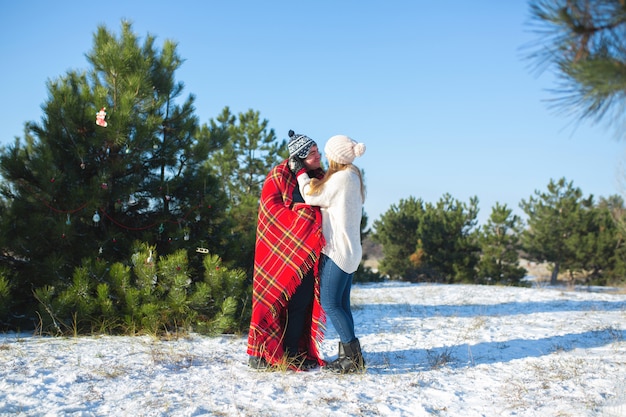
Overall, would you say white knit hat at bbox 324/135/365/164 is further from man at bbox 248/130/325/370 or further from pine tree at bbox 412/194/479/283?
pine tree at bbox 412/194/479/283

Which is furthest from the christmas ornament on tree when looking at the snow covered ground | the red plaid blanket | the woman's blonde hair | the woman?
the woman's blonde hair

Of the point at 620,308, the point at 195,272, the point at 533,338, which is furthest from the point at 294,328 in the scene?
the point at 620,308

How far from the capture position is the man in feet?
12.8

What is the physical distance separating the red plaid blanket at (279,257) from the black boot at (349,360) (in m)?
0.33

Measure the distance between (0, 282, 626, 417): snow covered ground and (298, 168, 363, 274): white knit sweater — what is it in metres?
0.94

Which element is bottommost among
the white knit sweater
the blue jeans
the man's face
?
the blue jeans

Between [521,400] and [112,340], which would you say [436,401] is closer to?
[521,400]

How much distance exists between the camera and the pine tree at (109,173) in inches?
214

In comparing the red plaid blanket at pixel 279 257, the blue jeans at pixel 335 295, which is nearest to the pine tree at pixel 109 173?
the red plaid blanket at pixel 279 257

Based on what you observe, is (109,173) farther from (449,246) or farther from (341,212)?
(449,246)

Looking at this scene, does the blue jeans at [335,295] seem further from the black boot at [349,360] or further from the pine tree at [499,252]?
the pine tree at [499,252]

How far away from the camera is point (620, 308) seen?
827 centimetres

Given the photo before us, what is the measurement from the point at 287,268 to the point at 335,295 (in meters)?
0.44

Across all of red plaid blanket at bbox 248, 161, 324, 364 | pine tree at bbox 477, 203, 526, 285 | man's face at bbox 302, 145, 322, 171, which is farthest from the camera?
pine tree at bbox 477, 203, 526, 285
